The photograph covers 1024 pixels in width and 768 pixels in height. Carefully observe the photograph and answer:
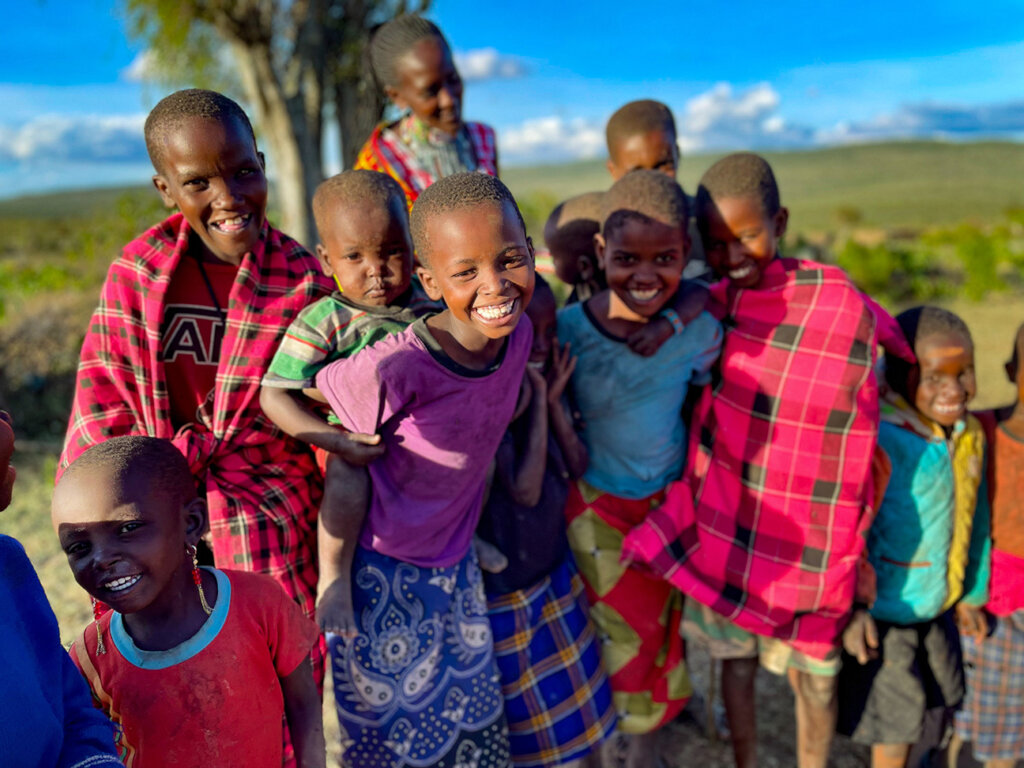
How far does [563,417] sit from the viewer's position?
2111 mm

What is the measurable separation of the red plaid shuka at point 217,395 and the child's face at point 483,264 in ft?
1.81

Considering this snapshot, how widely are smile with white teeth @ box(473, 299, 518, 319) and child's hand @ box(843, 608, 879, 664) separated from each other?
5.03 feet

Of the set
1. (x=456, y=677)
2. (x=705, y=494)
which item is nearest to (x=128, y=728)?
(x=456, y=677)

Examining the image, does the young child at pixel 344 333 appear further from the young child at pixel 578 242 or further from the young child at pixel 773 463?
the young child at pixel 773 463

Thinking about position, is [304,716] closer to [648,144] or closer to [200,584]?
[200,584]

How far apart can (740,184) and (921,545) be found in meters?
1.26

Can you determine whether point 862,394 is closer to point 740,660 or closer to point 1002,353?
point 740,660

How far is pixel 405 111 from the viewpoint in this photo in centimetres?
293

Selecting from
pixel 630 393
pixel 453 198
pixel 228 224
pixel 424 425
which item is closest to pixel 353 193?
pixel 228 224

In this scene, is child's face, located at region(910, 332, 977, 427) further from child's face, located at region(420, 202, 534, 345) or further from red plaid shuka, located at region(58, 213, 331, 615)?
red plaid shuka, located at region(58, 213, 331, 615)

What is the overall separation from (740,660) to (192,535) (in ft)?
5.77

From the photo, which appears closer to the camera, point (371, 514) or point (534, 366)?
point (371, 514)

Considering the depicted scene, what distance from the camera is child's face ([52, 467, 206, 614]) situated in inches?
53.6

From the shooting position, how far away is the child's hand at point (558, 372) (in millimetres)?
2088
